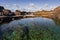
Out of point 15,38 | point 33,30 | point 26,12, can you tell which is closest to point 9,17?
point 26,12

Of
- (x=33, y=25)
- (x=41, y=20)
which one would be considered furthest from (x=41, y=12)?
(x=33, y=25)

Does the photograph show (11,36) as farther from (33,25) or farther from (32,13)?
(32,13)

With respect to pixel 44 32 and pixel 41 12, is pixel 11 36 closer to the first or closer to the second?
pixel 44 32

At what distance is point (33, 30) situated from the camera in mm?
11102

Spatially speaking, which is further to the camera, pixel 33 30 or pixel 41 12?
pixel 41 12

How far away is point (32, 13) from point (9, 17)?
255 centimetres

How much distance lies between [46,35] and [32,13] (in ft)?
15.2

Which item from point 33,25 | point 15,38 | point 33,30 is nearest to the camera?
point 15,38

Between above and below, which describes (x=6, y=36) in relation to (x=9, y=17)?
below

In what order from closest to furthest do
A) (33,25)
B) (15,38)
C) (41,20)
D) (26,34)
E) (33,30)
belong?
(15,38)
(26,34)
(33,30)
(33,25)
(41,20)

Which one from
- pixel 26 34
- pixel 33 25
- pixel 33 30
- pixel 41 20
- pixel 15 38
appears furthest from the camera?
pixel 41 20

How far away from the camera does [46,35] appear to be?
10.3m

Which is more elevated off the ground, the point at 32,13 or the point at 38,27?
the point at 32,13

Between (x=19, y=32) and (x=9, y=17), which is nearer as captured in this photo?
(x=19, y=32)
